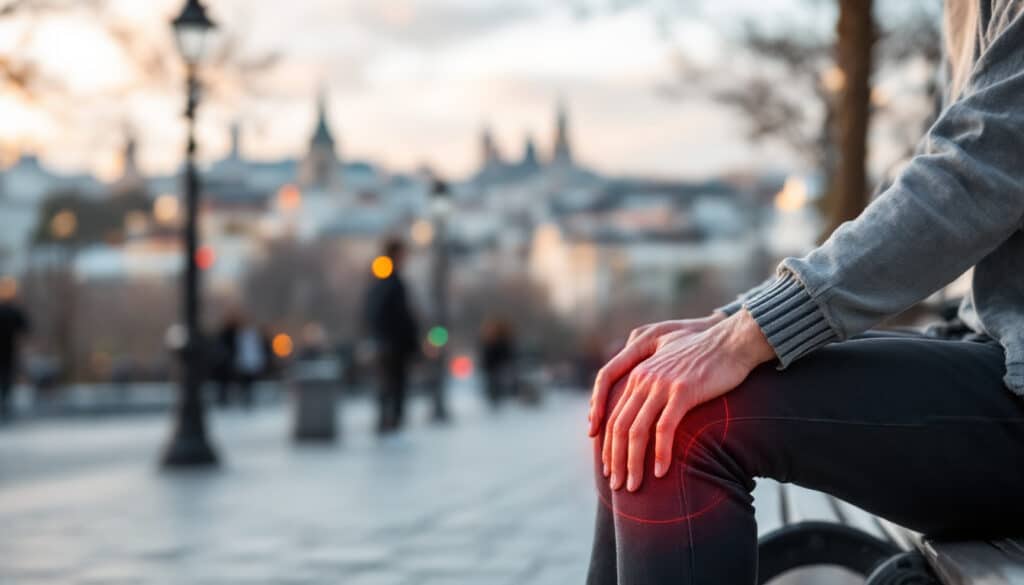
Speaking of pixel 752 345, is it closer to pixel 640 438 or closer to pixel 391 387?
pixel 640 438

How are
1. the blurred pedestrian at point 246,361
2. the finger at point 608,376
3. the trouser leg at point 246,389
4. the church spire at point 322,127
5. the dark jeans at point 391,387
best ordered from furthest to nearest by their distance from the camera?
the church spire at point 322,127, the blurred pedestrian at point 246,361, the trouser leg at point 246,389, the dark jeans at point 391,387, the finger at point 608,376

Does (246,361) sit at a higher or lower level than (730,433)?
lower

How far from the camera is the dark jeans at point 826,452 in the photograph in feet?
5.52

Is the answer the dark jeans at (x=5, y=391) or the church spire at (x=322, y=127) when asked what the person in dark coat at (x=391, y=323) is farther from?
the church spire at (x=322, y=127)

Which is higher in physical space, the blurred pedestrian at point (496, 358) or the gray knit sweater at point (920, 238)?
the gray knit sweater at point (920, 238)

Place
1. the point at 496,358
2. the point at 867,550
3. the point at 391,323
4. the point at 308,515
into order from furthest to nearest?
the point at 496,358, the point at 391,323, the point at 308,515, the point at 867,550

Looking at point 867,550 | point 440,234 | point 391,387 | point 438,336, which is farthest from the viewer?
point 440,234

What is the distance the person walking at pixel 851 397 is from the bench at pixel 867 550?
0.23ft

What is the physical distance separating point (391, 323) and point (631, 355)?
13.1 meters

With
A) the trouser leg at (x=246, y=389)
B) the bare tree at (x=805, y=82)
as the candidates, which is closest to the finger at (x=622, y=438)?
the bare tree at (x=805, y=82)

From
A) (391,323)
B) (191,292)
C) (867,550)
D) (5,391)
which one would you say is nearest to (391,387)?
(391,323)

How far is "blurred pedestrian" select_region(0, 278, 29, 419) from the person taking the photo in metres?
20.4

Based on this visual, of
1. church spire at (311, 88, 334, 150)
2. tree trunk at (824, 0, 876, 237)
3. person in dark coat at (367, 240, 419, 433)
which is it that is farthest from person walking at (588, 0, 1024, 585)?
church spire at (311, 88, 334, 150)

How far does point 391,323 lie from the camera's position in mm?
15000
